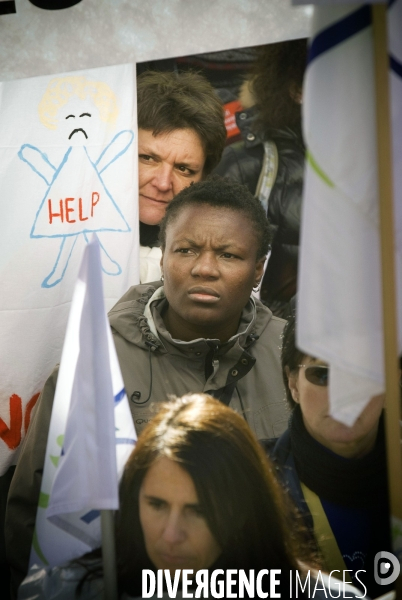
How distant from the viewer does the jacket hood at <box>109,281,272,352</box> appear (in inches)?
104

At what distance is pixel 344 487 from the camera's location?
96.9 inches

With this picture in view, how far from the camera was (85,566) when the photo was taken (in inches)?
87.4

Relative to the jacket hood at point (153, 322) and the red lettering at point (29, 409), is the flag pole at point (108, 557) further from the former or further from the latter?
the red lettering at point (29, 409)

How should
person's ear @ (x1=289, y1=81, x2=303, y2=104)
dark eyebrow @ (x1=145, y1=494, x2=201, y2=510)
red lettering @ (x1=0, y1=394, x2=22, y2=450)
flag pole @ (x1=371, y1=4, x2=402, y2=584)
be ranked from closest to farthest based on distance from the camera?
flag pole @ (x1=371, y1=4, x2=402, y2=584)
dark eyebrow @ (x1=145, y1=494, x2=201, y2=510)
person's ear @ (x1=289, y1=81, x2=303, y2=104)
red lettering @ (x1=0, y1=394, x2=22, y2=450)

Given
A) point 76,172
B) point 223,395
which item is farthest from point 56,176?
point 223,395

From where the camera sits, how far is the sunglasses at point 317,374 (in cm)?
247

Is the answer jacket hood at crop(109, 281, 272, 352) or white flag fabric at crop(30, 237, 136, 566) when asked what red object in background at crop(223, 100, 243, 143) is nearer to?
jacket hood at crop(109, 281, 272, 352)

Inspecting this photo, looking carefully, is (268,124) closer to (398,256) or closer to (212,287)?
(212,287)

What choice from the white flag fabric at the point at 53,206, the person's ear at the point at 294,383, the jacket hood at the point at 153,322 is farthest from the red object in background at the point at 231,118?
the person's ear at the point at 294,383

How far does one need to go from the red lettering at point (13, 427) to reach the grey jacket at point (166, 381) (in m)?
0.33

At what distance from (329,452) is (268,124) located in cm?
133

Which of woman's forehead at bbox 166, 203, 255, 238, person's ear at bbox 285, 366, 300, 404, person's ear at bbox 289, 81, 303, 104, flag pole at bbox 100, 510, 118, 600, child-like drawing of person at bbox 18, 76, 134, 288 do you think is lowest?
flag pole at bbox 100, 510, 118, 600

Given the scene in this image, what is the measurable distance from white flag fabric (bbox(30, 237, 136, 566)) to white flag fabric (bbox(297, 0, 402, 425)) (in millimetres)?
675

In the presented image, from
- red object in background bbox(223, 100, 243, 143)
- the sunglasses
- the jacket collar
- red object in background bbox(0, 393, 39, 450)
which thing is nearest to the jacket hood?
the jacket collar
